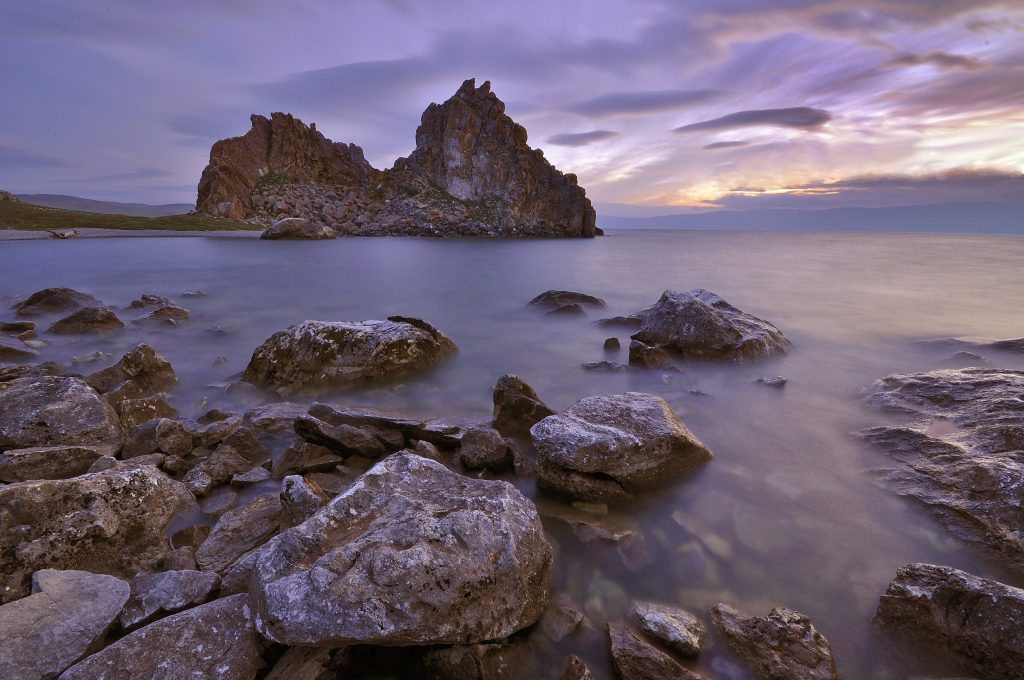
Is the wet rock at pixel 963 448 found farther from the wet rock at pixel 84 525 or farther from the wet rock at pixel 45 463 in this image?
the wet rock at pixel 45 463

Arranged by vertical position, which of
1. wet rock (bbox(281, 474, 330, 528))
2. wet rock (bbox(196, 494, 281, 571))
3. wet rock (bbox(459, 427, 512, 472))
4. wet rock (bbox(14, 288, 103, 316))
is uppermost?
wet rock (bbox(14, 288, 103, 316))

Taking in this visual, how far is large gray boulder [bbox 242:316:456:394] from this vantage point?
8.15 m

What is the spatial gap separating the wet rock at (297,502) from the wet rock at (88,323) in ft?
37.1

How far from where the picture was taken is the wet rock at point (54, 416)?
17.9ft

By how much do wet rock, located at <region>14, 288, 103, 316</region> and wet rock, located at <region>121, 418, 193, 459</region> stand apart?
461 inches

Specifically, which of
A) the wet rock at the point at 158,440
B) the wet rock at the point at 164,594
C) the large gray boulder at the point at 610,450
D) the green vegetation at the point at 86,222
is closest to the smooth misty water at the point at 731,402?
the large gray boulder at the point at 610,450

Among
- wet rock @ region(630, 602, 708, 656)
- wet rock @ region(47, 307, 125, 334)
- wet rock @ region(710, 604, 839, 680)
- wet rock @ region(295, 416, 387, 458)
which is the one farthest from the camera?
wet rock @ region(47, 307, 125, 334)

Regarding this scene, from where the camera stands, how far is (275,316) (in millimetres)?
14578

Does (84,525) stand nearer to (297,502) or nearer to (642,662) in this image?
(297,502)

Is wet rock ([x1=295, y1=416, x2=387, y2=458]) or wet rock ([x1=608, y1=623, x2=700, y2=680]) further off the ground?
wet rock ([x1=295, y1=416, x2=387, y2=458])

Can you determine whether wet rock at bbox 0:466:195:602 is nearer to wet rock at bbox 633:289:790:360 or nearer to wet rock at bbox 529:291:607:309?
wet rock at bbox 633:289:790:360

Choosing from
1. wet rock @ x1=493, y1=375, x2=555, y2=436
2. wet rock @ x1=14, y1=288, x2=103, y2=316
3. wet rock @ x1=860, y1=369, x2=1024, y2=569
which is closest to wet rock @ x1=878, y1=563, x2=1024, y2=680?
wet rock @ x1=860, y1=369, x2=1024, y2=569

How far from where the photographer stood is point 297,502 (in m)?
3.82

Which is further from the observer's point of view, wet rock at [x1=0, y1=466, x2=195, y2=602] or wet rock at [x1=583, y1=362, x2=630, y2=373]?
wet rock at [x1=583, y1=362, x2=630, y2=373]
